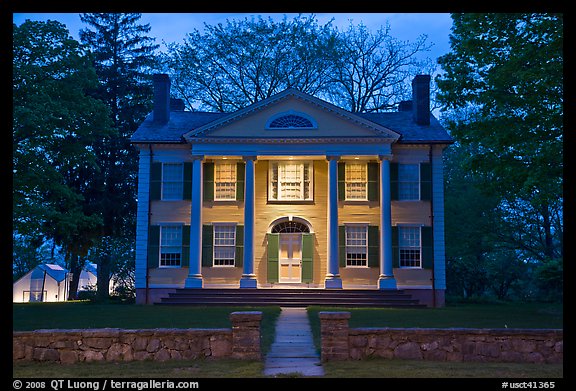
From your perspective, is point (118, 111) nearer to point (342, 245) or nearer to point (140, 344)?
point (342, 245)

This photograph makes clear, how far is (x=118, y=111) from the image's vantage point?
35.4 m

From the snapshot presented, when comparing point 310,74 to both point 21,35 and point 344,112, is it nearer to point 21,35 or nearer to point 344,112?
point 344,112

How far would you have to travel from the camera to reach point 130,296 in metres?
32.4

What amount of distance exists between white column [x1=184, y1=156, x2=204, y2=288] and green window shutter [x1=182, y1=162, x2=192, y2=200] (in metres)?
0.65

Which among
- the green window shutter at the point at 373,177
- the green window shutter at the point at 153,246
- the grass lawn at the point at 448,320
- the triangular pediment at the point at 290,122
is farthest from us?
the green window shutter at the point at 373,177

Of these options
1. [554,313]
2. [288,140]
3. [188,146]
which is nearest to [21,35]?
[188,146]

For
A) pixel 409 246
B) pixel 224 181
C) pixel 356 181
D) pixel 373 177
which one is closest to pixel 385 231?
pixel 409 246

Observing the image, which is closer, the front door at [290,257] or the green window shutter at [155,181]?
the front door at [290,257]

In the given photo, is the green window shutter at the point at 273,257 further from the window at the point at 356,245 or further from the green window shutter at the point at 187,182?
the green window shutter at the point at 187,182

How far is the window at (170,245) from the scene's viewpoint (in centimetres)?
2753

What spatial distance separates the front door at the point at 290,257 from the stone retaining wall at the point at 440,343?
1590 cm

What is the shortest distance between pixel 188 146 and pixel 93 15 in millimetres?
14175

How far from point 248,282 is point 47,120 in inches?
401

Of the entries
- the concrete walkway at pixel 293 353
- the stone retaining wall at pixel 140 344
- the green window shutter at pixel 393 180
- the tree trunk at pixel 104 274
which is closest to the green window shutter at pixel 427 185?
the green window shutter at pixel 393 180
